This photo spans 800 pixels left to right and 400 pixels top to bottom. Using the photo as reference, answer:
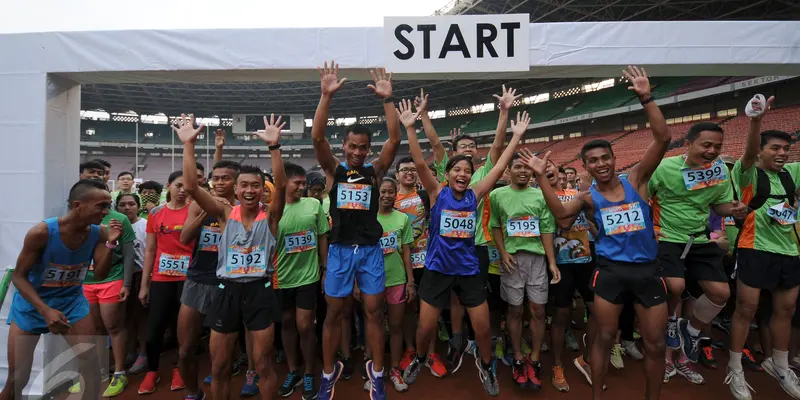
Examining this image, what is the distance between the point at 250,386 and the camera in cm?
344

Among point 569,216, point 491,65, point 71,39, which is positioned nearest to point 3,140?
point 71,39

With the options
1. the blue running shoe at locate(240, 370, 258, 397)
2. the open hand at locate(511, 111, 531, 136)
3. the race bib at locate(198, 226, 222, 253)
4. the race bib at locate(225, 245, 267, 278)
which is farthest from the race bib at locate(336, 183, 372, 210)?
the blue running shoe at locate(240, 370, 258, 397)

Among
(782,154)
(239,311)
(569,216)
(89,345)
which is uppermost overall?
(782,154)

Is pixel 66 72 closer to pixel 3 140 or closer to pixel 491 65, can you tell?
pixel 3 140

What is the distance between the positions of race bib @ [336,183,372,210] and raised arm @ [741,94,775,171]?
333cm

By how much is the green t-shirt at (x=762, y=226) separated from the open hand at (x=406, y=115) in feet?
10.3

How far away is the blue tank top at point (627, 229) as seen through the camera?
9.57ft

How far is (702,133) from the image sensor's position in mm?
3254

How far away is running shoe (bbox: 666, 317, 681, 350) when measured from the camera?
3.54m

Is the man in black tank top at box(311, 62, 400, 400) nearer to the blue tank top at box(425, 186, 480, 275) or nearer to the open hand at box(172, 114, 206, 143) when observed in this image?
the blue tank top at box(425, 186, 480, 275)

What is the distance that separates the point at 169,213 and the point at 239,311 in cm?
146

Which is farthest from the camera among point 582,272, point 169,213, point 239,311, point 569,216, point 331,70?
point 582,272

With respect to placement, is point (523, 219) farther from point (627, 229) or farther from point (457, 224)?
point (627, 229)

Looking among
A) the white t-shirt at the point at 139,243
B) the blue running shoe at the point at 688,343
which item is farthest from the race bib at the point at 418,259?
the white t-shirt at the point at 139,243
